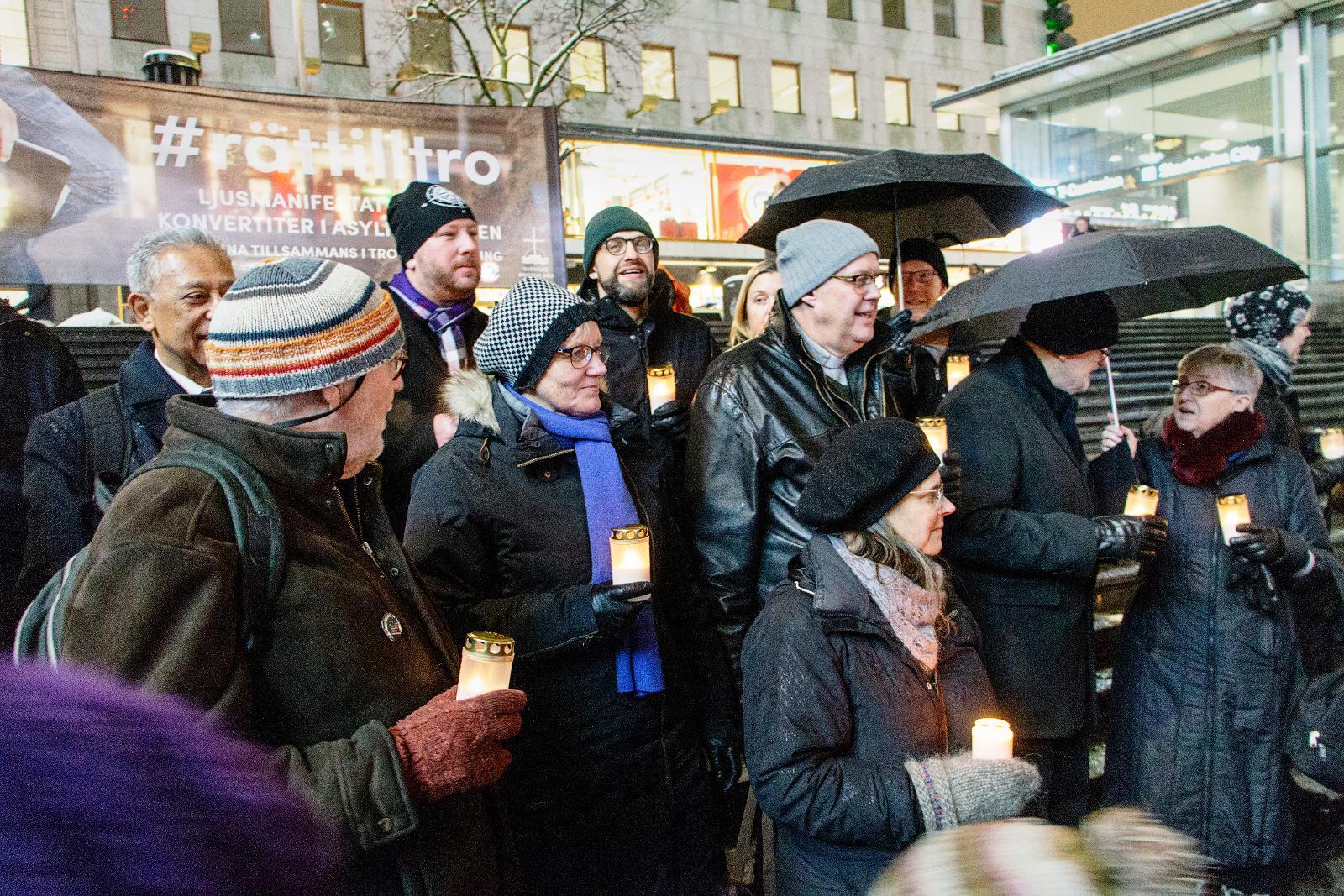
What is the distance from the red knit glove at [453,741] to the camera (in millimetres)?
1588

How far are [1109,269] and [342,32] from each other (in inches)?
1212

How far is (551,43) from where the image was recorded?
31625 mm

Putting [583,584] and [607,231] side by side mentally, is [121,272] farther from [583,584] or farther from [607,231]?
[583,584]

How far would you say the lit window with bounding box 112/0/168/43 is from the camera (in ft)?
82.9

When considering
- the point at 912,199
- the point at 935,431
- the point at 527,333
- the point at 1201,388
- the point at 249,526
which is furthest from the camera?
the point at 912,199

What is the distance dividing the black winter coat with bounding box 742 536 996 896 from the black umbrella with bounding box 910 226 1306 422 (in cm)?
175

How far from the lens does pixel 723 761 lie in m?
2.99

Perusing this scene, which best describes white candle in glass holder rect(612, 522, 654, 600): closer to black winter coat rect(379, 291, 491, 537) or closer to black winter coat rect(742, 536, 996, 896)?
black winter coat rect(742, 536, 996, 896)

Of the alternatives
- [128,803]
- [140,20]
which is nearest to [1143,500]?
[128,803]

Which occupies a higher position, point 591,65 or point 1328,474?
point 591,65

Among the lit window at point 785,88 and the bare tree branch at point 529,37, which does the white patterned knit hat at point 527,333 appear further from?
the lit window at point 785,88

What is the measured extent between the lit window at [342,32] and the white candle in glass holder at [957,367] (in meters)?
29.2

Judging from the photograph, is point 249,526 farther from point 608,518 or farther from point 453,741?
point 608,518

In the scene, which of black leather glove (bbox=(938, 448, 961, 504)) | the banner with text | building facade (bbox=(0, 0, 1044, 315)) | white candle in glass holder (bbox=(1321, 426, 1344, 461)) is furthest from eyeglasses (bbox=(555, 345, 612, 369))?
building facade (bbox=(0, 0, 1044, 315))
